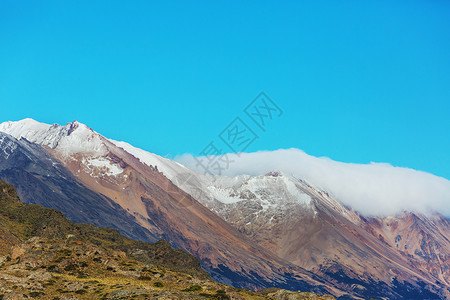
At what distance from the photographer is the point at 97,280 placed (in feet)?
316

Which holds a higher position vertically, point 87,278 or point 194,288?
point 194,288

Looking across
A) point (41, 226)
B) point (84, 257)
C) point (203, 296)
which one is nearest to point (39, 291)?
point (84, 257)

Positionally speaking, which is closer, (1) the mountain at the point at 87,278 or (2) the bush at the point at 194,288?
(1) the mountain at the point at 87,278

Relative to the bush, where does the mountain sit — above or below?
below

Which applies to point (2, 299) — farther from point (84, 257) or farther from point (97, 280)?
point (84, 257)

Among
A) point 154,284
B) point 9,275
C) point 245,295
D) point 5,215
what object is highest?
point 245,295

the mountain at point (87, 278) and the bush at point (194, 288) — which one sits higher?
the bush at point (194, 288)

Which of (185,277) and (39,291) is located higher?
(185,277)

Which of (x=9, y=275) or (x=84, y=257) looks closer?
(x=9, y=275)

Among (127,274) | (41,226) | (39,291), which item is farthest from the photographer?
(41,226)

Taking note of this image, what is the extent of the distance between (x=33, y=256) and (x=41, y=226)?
253 feet

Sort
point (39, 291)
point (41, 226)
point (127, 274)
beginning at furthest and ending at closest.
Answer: point (41, 226) → point (127, 274) → point (39, 291)

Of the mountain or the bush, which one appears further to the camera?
the bush

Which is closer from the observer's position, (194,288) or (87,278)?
(194,288)
